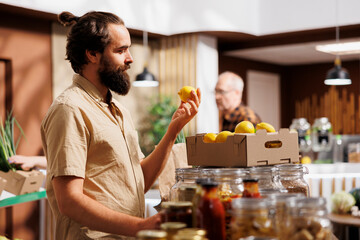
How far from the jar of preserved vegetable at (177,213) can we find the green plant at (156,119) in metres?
5.94

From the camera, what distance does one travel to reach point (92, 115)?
1628mm

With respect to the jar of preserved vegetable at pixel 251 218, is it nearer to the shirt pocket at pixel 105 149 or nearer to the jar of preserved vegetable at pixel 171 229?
the jar of preserved vegetable at pixel 171 229

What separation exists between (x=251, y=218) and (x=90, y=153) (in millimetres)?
715

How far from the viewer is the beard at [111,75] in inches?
67.9

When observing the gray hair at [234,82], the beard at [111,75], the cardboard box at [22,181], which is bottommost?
the cardboard box at [22,181]

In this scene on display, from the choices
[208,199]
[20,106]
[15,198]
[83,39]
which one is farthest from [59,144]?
[20,106]

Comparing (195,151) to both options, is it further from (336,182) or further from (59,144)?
(336,182)

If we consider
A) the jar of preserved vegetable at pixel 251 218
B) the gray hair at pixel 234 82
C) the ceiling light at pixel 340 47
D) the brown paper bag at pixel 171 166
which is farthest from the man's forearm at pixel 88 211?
the ceiling light at pixel 340 47

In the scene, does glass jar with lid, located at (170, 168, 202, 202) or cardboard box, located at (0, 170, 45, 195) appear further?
cardboard box, located at (0, 170, 45, 195)

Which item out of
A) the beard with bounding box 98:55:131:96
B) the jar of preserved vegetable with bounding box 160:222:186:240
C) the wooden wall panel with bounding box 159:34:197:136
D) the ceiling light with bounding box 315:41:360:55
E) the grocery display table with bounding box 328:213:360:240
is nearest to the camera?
the jar of preserved vegetable with bounding box 160:222:186:240

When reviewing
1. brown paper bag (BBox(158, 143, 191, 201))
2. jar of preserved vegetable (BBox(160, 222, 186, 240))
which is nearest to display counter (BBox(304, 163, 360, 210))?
brown paper bag (BBox(158, 143, 191, 201))

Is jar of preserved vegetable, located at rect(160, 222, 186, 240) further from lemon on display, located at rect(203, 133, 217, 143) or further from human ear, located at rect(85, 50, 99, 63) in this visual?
human ear, located at rect(85, 50, 99, 63)

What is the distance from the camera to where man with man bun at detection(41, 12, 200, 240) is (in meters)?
1.48

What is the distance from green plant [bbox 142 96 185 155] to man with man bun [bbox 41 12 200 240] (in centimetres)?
531
